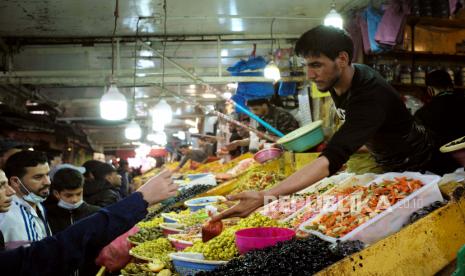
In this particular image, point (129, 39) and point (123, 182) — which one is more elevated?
point (129, 39)

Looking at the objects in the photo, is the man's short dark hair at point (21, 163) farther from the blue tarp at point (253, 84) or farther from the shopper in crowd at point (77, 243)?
the blue tarp at point (253, 84)

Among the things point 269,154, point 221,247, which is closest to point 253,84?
point 269,154

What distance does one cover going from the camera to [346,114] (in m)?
2.63

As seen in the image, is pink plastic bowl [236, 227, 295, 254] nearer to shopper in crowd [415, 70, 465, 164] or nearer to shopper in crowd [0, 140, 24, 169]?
shopper in crowd [415, 70, 465, 164]

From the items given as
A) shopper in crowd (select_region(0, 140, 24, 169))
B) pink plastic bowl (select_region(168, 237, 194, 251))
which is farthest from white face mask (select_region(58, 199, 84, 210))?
shopper in crowd (select_region(0, 140, 24, 169))

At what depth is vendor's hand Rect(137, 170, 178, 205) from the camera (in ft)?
7.42

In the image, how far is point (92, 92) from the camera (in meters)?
15.1

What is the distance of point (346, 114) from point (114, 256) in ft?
7.95

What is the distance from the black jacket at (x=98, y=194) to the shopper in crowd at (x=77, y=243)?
4.72 meters

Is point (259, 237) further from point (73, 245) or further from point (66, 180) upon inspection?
point (66, 180)

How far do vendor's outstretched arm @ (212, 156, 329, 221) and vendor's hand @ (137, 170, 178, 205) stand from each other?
0.34 meters

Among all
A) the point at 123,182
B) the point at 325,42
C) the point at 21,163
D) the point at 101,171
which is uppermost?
the point at 325,42

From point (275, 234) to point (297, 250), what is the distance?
14.1 inches

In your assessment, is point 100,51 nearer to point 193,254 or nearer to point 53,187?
point 53,187
